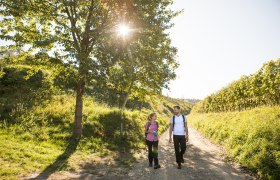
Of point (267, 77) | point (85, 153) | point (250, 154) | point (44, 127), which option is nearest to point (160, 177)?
point (250, 154)

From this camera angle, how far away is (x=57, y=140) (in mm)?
13336

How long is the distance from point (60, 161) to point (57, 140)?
327 centimetres

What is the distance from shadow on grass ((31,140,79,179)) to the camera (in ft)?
28.1

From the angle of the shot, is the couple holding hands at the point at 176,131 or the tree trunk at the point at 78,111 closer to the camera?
the couple holding hands at the point at 176,131

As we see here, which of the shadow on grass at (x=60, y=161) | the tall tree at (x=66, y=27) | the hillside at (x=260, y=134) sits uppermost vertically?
the tall tree at (x=66, y=27)

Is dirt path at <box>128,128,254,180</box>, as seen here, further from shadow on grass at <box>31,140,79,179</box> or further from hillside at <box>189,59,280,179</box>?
shadow on grass at <box>31,140,79,179</box>

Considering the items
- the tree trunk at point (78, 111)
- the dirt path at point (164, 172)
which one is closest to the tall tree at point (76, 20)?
the tree trunk at point (78, 111)

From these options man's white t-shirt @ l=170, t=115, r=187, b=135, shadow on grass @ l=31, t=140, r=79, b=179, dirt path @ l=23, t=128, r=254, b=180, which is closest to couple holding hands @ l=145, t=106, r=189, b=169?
man's white t-shirt @ l=170, t=115, r=187, b=135

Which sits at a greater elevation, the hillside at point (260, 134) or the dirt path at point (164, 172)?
the hillside at point (260, 134)

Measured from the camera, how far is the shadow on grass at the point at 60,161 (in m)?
8.56

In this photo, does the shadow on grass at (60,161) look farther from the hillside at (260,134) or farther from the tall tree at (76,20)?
the hillside at (260,134)

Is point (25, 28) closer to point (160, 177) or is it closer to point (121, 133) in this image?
point (121, 133)

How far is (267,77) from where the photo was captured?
22594 millimetres

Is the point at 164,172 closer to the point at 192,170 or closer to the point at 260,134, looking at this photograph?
the point at 192,170
